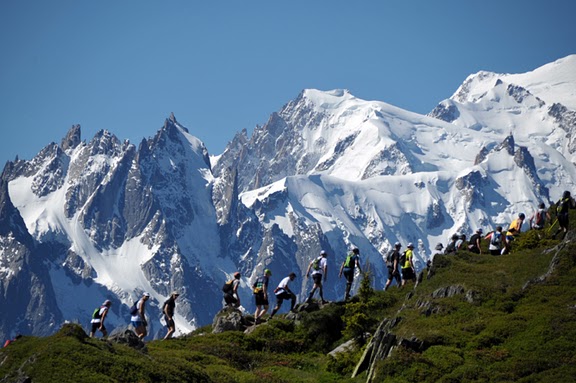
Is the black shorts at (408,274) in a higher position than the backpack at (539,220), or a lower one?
lower

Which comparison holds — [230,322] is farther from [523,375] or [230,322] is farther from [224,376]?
[523,375]

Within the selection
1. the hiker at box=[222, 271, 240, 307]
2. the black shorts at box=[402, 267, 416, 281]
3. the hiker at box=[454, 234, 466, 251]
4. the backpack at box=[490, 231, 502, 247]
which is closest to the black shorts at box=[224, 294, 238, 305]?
the hiker at box=[222, 271, 240, 307]

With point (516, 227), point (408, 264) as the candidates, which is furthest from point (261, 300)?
point (516, 227)

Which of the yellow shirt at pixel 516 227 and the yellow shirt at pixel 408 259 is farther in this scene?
the yellow shirt at pixel 516 227

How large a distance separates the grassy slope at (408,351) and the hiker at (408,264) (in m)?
1.99

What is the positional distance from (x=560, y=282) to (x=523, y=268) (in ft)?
16.5

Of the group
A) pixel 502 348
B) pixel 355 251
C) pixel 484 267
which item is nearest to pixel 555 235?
pixel 484 267

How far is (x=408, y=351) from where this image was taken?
32594mm

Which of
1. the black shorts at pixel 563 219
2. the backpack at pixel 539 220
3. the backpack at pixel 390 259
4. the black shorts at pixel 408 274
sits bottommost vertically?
the black shorts at pixel 563 219

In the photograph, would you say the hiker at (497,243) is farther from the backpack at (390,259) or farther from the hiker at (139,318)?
the hiker at (139,318)

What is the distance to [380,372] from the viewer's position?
3150 centimetres

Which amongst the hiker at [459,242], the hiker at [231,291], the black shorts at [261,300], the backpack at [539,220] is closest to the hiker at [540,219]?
the backpack at [539,220]

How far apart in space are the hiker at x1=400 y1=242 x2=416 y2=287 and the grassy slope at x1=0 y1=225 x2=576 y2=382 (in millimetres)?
1986

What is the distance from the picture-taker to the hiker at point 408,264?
4794cm
